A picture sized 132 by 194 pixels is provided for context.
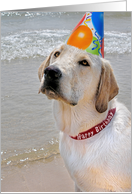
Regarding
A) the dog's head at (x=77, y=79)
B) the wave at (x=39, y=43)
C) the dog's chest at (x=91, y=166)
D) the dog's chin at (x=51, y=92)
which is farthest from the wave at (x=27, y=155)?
the wave at (x=39, y=43)

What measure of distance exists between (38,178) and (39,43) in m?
5.58

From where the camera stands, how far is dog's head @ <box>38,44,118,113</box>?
199 centimetres

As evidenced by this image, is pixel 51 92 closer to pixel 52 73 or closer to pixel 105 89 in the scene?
pixel 52 73

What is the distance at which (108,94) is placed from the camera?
2299 millimetres

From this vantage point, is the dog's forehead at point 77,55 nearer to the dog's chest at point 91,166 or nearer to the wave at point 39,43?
the dog's chest at point 91,166

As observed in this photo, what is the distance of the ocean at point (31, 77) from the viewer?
142 inches

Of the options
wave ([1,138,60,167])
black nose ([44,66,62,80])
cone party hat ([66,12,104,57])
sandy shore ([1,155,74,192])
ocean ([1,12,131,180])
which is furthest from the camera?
ocean ([1,12,131,180])

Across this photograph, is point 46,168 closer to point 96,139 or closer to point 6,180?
point 6,180

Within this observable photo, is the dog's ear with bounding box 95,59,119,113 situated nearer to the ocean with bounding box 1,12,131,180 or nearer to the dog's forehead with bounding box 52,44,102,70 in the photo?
the dog's forehead with bounding box 52,44,102,70

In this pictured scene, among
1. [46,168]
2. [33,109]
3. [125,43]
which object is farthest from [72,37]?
[125,43]

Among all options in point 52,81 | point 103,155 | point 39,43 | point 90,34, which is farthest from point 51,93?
point 39,43

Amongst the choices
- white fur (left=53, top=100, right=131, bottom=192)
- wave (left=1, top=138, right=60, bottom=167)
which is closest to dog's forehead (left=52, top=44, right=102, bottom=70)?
white fur (left=53, top=100, right=131, bottom=192)

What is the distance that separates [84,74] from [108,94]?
318 millimetres

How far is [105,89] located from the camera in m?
2.28
